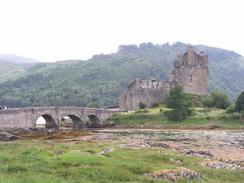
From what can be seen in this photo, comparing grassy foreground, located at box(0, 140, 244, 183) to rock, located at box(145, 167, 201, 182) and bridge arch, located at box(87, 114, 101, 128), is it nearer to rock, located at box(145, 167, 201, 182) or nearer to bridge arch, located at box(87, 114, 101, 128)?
rock, located at box(145, 167, 201, 182)

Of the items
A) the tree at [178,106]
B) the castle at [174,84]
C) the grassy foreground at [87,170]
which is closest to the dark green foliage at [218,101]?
the tree at [178,106]

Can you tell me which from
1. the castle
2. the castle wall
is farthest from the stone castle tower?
the castle wall

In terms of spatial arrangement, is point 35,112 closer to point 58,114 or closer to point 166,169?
point 58,114

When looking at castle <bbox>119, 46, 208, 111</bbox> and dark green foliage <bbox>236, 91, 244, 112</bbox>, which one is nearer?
dark green foliage <bbox>236, 91, 244, 112</bbox>

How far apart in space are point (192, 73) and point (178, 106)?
117 feet

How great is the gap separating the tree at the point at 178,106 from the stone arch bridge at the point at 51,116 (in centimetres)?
1728

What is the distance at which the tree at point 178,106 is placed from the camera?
10612cm

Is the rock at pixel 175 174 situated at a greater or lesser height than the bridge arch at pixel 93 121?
lesser

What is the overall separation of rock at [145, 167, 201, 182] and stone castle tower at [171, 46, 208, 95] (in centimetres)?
11316

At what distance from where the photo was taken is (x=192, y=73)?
141 m

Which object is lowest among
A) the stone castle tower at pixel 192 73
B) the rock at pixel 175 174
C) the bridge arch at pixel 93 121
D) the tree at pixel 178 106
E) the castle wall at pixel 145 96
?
the rock at pixel 175 174

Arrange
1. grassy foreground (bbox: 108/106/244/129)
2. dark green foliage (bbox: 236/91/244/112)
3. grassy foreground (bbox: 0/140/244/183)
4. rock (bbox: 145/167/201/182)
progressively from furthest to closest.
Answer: dark green foliage (bbox: 236/91/244/112)
grassy foreground (bbox: 108/106/244/129)
rock (bbox: 145/167/201/182)
grassy foreground (bbox: 0/140/244/183)

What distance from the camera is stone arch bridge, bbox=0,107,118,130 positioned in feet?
290

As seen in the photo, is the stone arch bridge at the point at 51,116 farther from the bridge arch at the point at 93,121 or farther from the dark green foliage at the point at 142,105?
the dark green foliage at the point at 142,105
